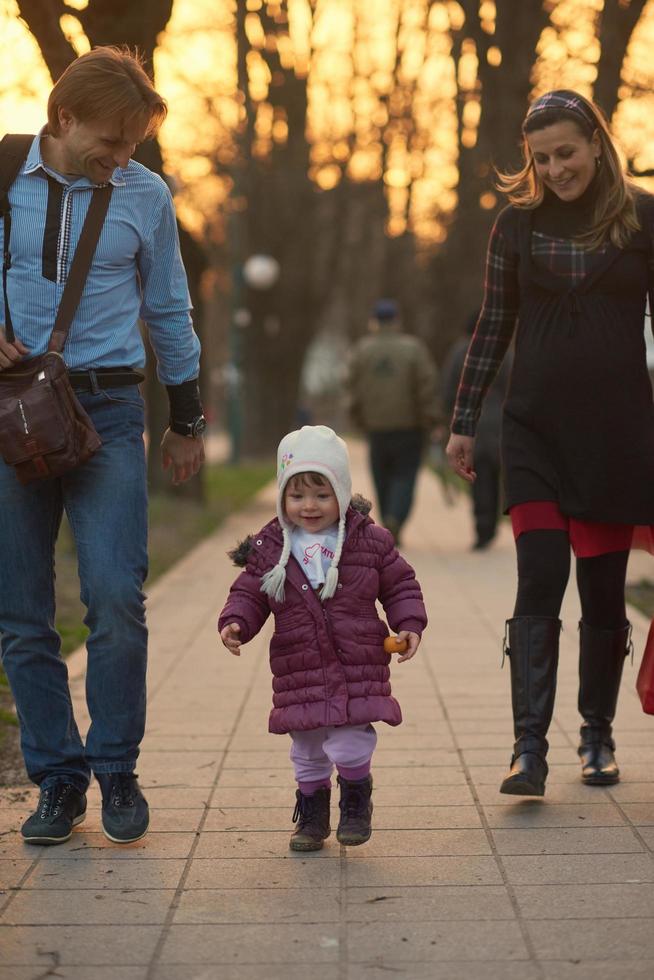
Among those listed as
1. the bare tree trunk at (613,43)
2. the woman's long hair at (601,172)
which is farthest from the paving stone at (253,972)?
the bare tree trunk at (613,43)

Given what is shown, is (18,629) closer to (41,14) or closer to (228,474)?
(41,14)

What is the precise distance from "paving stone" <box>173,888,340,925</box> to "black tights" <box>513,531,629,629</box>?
1.24 metres

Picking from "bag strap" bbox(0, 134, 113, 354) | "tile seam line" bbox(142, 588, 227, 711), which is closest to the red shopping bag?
"bag strap" bbox(0, 134, 113, 354)

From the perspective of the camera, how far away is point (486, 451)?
41.5 ft

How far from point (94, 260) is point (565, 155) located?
1.39m

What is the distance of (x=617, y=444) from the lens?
4.64m

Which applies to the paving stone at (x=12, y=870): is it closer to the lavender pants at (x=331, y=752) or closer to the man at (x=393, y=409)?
the lavender pants at (x=331, y=752)

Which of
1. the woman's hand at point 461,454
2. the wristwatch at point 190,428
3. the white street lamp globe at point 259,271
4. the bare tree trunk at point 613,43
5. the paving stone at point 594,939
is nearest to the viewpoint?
the paving stone at point 594,939

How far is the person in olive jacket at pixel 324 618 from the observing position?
13.3ft

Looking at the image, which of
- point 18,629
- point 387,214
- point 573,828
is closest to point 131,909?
point 18,629

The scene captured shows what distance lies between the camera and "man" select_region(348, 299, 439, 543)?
12547 mm

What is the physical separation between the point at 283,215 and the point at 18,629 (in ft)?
87.0

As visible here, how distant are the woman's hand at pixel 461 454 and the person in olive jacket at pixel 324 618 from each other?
70 centimetres

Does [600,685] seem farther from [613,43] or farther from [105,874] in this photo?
[613,43]
